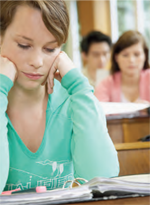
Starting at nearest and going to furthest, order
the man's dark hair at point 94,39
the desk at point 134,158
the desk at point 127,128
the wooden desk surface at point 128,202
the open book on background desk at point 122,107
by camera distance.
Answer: the wooden desk surface at point 128,202, the desk at point 134,158, the open book on background desk at point 122,107, the desk at point 127,128, the man's dark hair at point 94,39

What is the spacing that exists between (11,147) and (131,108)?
88 cm

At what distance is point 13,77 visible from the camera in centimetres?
108

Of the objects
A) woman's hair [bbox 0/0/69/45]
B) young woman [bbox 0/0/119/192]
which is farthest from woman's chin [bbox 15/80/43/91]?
woman's hair [bbox 0/0/69/45]

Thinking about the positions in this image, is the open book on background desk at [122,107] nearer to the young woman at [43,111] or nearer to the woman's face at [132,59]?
the young woman at [43,111]

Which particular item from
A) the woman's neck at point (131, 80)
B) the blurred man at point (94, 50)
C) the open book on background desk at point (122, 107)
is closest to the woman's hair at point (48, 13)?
the open book on background desk at point (122, 107)

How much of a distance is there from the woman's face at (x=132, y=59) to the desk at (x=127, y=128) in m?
1.11

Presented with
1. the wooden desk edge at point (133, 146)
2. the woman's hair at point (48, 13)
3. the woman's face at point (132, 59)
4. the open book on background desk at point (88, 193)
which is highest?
the woman's face at point (132, 59)

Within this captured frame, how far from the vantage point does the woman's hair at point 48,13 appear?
3.43 ft

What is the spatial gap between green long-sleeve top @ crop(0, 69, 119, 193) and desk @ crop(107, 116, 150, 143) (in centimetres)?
92

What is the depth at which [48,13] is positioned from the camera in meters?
1.05

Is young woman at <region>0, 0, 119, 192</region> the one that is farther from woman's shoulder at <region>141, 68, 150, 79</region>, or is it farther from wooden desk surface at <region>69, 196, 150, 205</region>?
woman's shoulder at <region>141, 68, 150, 79</region>

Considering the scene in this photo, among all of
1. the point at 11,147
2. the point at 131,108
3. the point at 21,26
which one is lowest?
the point at 11,147

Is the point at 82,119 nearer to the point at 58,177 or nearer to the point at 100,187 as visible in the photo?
the point at 58,177

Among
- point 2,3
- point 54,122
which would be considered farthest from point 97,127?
point 2,3
